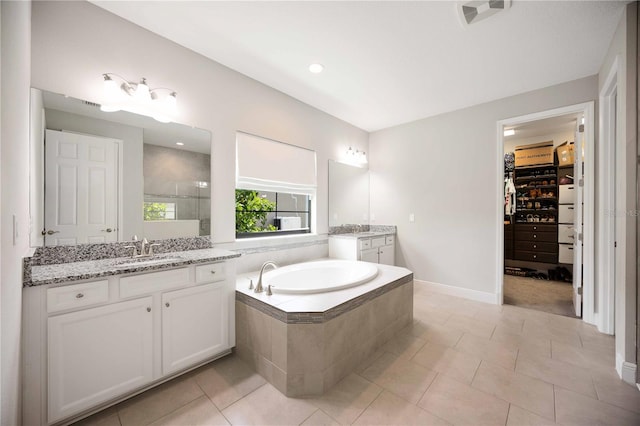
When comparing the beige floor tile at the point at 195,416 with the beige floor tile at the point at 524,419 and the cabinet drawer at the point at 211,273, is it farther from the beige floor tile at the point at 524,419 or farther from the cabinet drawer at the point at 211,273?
the beige floor tile at the point at 524,419

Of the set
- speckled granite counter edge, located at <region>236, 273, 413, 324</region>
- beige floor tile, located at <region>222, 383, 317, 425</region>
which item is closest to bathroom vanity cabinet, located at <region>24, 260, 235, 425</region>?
speckled granite counter edge, located at <region>236, 273, 413, 324</region>

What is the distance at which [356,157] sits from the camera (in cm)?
432

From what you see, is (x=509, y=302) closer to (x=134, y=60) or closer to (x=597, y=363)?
(x=597, y=363)

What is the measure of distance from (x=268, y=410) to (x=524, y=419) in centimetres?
149

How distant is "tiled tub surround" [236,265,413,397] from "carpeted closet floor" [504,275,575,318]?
2275mm

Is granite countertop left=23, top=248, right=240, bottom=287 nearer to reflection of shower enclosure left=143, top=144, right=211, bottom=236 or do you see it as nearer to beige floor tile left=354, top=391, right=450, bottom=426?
reflection of shower enclosure left=143, top=144, right=211, bottom=236

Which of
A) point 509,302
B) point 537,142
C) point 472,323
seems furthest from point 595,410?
point 537,142

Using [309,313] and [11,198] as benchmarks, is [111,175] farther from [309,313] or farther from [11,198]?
[309,313]

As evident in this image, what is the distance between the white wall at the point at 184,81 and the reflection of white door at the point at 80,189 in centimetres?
37

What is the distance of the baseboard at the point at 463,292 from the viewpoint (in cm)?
340

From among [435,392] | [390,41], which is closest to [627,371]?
[435,392]

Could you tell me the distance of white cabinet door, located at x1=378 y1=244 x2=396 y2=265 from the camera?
158 inches

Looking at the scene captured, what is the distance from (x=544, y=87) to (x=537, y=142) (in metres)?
2.67

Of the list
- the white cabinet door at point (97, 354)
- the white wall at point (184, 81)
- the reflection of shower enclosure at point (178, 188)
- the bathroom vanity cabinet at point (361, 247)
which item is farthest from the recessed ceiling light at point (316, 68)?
the white cabinet door at point (97, 354)
